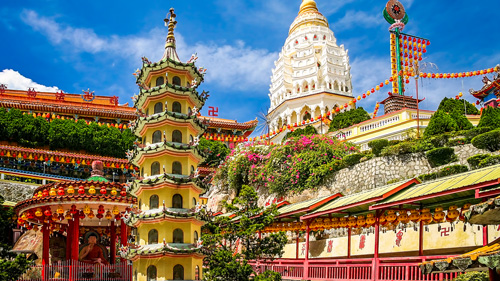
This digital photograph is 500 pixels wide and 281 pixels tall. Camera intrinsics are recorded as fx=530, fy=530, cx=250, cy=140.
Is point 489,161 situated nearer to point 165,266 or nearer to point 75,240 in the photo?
point 165,266

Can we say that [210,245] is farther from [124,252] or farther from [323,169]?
[323,169]

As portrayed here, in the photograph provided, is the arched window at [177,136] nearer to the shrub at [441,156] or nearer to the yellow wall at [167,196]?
the yellow wall at [167,196]

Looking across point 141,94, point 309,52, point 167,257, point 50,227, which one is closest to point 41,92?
point 309,52

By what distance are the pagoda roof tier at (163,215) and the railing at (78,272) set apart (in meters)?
2.60

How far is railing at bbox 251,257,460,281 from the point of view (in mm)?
14545

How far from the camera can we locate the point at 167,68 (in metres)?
20.6

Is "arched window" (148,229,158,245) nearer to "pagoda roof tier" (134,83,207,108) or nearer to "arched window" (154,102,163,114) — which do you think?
"arched window" (154,102,163,114)

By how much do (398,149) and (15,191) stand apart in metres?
26.5

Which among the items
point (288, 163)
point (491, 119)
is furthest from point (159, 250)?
point (491, 119)

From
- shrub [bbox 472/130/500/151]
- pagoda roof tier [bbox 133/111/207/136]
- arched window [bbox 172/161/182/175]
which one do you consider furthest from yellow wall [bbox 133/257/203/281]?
shrub [bbox 472/130/500/151]

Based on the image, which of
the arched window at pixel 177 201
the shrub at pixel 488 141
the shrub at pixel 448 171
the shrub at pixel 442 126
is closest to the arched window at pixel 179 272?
the arched window at pixel 177 201

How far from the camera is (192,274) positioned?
18.5 meters

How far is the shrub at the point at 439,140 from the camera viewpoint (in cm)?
2825

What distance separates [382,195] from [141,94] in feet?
33.2
